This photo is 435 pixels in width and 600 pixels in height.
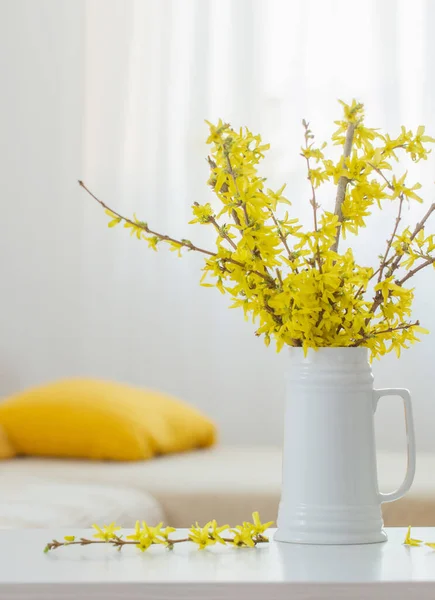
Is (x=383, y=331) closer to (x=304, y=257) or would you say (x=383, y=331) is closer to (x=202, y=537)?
(x=304, y=257)

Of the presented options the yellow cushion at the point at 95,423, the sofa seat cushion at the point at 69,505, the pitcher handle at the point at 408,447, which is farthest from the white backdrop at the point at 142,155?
the pitcher handle at the point at 408,447

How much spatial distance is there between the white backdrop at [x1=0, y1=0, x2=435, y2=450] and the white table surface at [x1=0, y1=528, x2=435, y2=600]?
2.04 m

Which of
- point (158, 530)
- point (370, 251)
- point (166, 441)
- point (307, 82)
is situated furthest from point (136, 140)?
point (158, 530)

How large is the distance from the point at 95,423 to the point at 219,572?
1.55 meters

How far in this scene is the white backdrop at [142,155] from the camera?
2.78 meters

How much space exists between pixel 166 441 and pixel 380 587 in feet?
5.30

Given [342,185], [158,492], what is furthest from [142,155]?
[342,185]

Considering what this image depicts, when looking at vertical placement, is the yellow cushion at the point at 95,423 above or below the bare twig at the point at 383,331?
below

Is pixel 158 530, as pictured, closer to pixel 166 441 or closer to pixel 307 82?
pixel 166 441

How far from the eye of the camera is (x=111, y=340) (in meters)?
2.83

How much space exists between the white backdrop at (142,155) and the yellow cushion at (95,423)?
17.3 inches

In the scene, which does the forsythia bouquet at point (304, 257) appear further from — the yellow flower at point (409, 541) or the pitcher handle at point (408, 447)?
the yellow flower at point (409, 541)

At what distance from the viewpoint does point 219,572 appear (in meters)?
0.65

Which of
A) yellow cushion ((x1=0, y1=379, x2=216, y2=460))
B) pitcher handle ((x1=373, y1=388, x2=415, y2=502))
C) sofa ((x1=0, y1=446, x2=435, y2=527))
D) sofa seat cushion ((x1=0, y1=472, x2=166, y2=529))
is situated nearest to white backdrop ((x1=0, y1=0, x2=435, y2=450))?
yellow cushion ((x1=0, y1=379, x2=216, y2=460))
